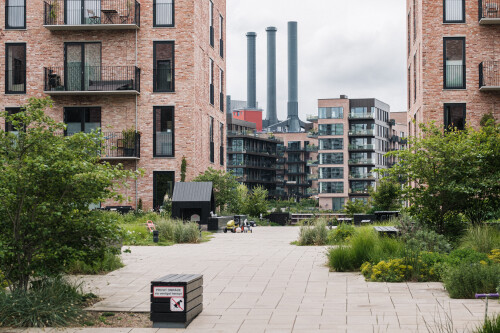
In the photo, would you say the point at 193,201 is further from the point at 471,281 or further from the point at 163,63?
the point at 471,281

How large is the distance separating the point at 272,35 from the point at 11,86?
7657cm

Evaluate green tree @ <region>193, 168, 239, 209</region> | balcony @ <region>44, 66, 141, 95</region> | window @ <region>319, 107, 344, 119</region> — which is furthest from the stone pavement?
window @ <region>319, 107, 344, 119</region>

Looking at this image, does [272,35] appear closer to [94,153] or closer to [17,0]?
[17,0]

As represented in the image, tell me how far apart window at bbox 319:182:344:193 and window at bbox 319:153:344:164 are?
128 inches

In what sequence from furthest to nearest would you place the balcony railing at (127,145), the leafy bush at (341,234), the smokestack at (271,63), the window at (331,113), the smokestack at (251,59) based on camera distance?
1. the smokestack at (251,59)
2. the smokestack at (271,63)
3. the window at (331,113)
4. the balcony railing at (127,145)
5. the leafy bush at (341,234)

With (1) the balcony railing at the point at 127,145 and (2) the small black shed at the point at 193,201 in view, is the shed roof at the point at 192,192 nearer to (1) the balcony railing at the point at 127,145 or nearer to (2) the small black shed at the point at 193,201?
(2) the small black shed at the point at 193,201

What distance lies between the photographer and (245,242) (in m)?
22.2

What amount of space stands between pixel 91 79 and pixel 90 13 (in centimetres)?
355

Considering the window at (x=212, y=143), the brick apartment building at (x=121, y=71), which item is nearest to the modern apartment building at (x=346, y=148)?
the window at (x=212, y=143)

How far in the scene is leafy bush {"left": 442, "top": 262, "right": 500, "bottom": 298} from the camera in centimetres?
962

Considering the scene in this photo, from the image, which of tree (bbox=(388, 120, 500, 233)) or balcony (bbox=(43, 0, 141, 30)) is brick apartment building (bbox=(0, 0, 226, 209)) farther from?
tree (bbox=(388, 120, 500, 233))

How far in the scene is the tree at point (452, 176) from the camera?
15742 mm

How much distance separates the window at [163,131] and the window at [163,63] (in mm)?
1141

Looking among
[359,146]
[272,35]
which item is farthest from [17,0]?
[272,35]
